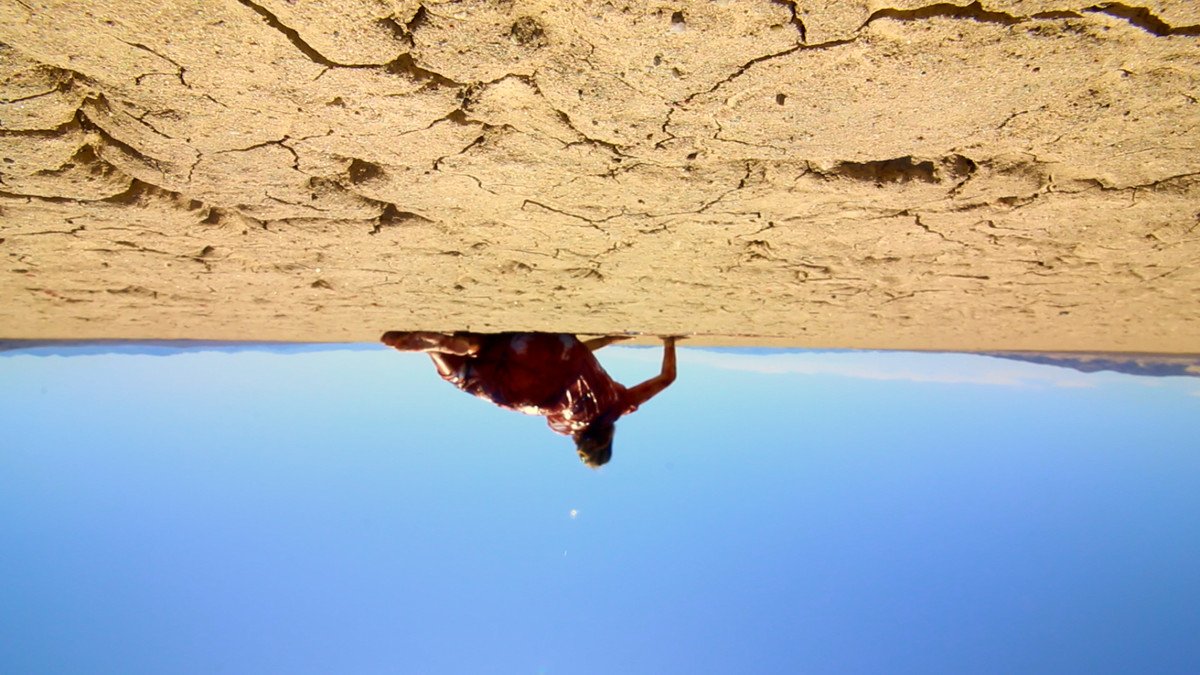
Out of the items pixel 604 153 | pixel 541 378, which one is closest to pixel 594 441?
pixel 541 378

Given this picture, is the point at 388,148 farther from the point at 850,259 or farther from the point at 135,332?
the point at 135,332

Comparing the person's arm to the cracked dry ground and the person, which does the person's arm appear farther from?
the cracked dry ground

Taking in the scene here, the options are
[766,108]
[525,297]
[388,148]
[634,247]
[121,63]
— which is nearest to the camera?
[121,63]

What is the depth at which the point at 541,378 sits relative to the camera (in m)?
2.32

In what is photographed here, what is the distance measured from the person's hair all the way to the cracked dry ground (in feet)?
2.10

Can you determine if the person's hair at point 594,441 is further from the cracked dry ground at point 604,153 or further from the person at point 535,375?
the cracked dry ground at point 604,153

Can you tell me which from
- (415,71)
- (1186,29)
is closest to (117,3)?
(415,71)

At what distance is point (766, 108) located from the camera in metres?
0.94

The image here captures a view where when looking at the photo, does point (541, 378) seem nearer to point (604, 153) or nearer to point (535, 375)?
point (535, 375)

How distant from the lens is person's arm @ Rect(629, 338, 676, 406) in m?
2.52

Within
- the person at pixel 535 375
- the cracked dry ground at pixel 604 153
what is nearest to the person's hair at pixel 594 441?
the person at pixel 535 375

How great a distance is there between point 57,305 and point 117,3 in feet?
5.50

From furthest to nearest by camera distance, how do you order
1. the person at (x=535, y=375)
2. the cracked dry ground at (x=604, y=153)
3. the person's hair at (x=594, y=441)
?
the person's hair at (x=594, y=441), the person at (x=535, y=375), the cracked dry ground at (x=604, y=153)

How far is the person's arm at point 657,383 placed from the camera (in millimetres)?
2518
